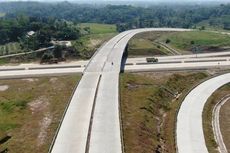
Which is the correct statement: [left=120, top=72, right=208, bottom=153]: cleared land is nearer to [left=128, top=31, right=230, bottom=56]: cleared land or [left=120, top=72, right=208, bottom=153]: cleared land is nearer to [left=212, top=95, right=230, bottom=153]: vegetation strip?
[left=212, top=95, right=230, bottom=153]: vegetation strip

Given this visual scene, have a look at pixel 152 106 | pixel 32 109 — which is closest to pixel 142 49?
pixel 152 106

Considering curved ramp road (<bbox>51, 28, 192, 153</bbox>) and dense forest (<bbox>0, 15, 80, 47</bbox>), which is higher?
dense forest (<bbox>0, 15, 80, 47</bbox>)

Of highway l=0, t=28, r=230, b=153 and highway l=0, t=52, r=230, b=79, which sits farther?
highway l=0, t=52, r=230, b=79

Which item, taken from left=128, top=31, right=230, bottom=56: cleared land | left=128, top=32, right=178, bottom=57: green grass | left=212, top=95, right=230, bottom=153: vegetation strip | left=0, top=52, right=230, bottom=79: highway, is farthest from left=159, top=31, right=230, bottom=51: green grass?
left=212, top=95, right=230, bottom=153: vegetation strip

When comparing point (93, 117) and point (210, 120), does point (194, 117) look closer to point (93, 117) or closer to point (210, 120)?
point (210, 120)

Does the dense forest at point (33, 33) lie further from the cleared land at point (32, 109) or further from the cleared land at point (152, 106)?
the cleared land at point (152, 106)

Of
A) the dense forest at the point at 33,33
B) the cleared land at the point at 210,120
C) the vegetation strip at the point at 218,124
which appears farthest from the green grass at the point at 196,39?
the vegetation strip at the point at 218,124

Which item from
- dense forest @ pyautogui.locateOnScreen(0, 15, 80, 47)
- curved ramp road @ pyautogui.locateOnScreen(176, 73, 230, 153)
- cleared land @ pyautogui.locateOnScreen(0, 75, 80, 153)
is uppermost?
dense forest @ pyautogui.locateOnScreen(0, 15, 80, 47)
